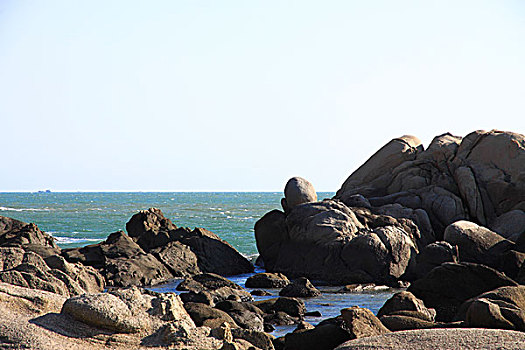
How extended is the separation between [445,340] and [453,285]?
23.8 ft

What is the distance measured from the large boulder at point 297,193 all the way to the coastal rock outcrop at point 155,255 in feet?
11.6

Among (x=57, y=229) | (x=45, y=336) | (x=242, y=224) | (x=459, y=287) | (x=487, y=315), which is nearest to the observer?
(x=45, y=336)

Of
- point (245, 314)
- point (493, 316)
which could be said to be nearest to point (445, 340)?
point (493, 316)

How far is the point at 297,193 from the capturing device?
2802cm

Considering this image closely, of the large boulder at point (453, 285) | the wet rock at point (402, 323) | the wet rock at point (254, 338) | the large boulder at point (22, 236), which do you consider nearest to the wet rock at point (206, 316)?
A: the wet rock at point (254, 338)

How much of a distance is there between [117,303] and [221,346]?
144 centimetres

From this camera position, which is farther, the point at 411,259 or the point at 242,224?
the point at 242,224

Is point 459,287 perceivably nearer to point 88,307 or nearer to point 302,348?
point 302,348

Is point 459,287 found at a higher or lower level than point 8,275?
lower

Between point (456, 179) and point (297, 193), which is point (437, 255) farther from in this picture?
point (456, 179)

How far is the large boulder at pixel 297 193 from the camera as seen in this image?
91.9 ft

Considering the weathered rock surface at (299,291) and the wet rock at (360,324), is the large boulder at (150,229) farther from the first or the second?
the wet rock at (360,324)

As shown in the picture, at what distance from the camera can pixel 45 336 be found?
7195 mm

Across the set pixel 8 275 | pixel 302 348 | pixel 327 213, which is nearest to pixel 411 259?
pixel 327 213
